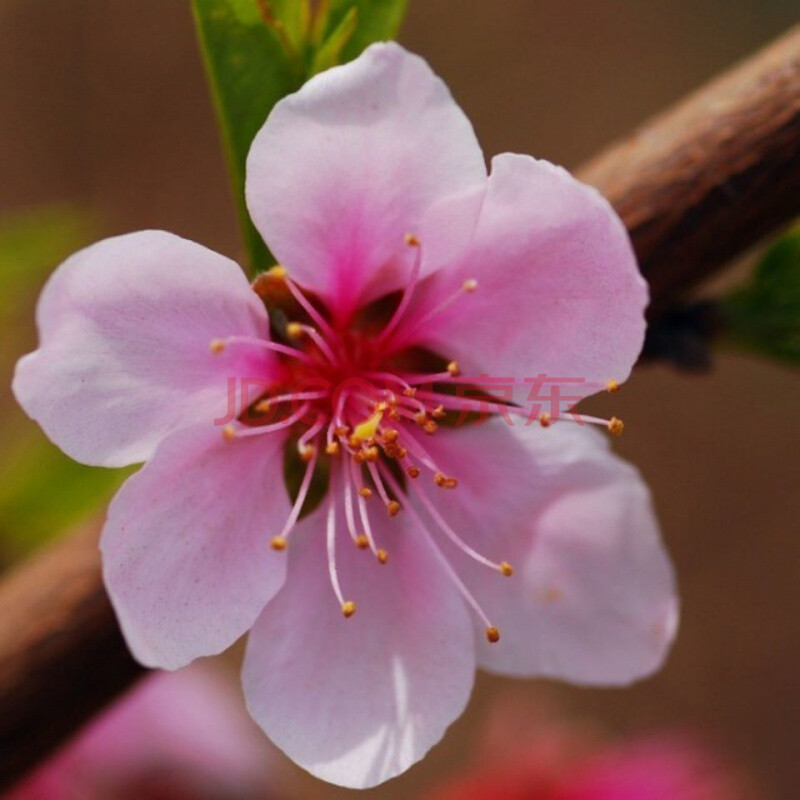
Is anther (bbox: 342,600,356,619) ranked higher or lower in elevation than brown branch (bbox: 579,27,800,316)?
lower

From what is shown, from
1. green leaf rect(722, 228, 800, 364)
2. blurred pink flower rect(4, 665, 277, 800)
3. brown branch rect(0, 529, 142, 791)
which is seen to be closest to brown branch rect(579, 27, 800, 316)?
green leaf rect(722, 228, 800, 364)

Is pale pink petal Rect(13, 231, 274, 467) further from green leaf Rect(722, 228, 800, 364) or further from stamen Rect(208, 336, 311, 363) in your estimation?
green leaf Rect(722, 228, 800, 364)

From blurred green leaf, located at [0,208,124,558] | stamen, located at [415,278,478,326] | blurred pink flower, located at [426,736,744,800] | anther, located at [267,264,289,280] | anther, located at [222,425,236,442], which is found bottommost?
blurred pink flower, located at [426,736,744,800]

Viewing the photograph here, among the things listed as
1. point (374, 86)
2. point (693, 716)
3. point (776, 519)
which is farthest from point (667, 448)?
point (374, 86)

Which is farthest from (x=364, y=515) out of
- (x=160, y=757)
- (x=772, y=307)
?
(x=160, y=757)

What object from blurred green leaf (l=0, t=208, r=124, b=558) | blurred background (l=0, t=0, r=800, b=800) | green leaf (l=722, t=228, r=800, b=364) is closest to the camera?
green leaf (l=722, t=228, r=800, b=364)

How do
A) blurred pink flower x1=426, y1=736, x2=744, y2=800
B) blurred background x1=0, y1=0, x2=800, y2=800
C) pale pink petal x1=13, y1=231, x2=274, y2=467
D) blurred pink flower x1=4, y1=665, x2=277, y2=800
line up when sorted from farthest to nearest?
blurred background x1=0, y1=0, x2=800, y2=800, blurred pink flower x1=426, y1=736, x2=744, y2=800, blurred pink flower x1=4, y1=665, x2=277, y2=800, pale pink petal x1=13, y1=231, x2=274, y2=467

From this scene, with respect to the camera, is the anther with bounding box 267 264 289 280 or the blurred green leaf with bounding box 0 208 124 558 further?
the blurred green leaf with bounding box 0 208 124 558
